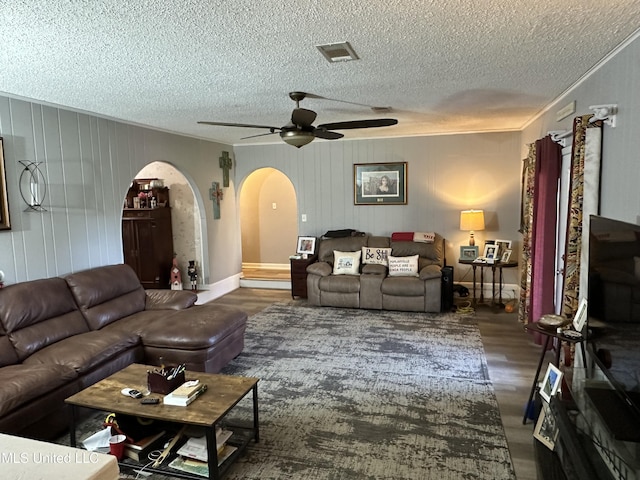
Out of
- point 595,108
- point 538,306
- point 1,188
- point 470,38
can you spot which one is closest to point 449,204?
point 538,306

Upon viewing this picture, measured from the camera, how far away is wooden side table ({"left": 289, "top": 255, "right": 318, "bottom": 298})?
20.5 feet

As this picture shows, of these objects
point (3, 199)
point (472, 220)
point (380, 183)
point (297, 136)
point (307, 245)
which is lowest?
point (307, 245)

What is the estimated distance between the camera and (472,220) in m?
5.79

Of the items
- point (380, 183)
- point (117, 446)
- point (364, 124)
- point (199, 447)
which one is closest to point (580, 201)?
point (364, 124)

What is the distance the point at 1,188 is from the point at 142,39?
207 cm

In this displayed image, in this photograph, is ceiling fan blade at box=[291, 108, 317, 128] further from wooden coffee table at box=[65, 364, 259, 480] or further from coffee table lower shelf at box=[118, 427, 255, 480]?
coffee table lower shelf at box=[118, 427, 255, 480]

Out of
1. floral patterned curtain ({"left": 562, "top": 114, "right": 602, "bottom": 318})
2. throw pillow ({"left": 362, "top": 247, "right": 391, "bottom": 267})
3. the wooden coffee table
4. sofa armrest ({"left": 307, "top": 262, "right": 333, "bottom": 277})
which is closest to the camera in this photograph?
the wooden coffee table

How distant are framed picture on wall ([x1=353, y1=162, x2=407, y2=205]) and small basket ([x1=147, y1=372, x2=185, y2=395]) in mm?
4627

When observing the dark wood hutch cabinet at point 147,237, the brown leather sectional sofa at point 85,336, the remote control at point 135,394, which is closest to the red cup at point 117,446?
the remote control at point 135,394

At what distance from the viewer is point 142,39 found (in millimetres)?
2359

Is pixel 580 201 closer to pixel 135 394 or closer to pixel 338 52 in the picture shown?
pixel 338 52

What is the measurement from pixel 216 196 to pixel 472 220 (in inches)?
149

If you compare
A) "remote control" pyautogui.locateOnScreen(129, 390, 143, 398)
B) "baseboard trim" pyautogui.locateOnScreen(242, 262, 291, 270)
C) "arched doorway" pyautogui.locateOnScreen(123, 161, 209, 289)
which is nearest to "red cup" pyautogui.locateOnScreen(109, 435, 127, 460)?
"remote control" pyautogui.locateOnScreen(129, 390, 143, 398)

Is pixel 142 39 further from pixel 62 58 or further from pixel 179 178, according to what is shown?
pixel 179 178
